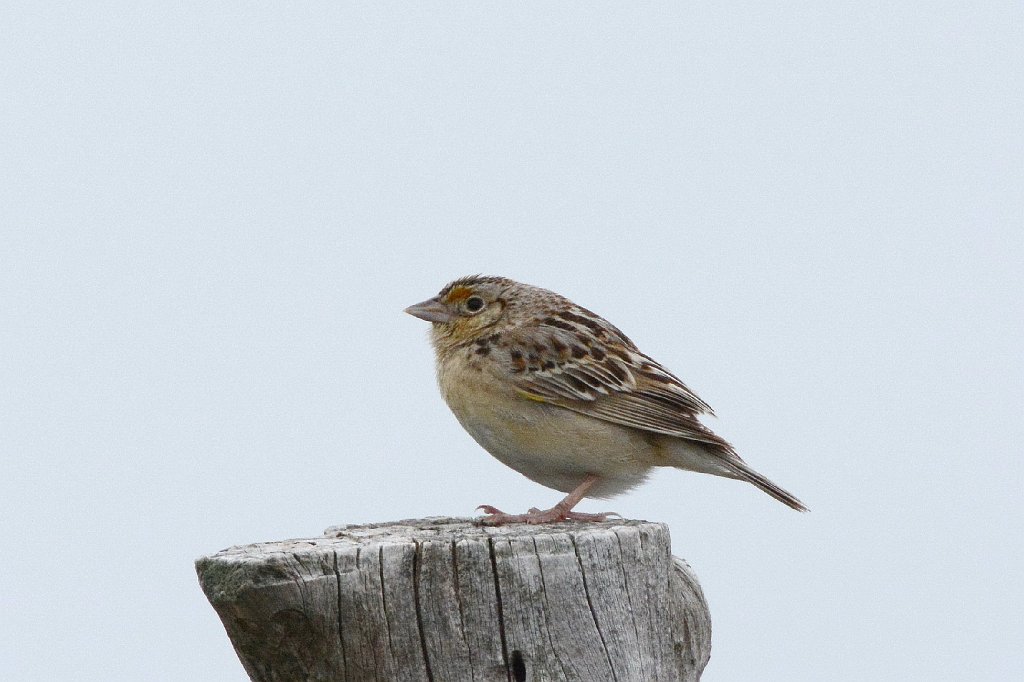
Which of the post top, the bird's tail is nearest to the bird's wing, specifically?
the bird's tail

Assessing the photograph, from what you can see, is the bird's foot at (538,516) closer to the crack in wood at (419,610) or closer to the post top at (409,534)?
the post top at (409,534)

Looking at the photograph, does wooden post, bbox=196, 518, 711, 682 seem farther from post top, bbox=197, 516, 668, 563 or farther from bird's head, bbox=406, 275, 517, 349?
bird's head, bbox=406, 275, 517, 349

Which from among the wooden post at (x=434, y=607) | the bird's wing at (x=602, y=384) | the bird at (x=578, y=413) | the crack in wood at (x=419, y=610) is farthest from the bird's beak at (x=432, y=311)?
the crack in wood at (x=419, y=610)

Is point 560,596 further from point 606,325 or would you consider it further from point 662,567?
point 606,325

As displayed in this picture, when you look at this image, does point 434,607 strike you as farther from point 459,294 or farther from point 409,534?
point 459,294

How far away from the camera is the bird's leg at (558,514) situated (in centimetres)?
589

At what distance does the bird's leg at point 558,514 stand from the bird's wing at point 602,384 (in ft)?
1.37

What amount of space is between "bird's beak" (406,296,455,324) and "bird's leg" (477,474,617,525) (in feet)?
4.81

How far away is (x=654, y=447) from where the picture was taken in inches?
272

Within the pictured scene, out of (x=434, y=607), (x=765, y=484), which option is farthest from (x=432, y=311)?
(x=434, y=607)

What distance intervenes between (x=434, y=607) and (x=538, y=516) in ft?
5.07

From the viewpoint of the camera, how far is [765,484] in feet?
22.5

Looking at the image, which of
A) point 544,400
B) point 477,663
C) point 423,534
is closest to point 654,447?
point 544,400

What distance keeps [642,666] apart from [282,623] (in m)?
1.45
